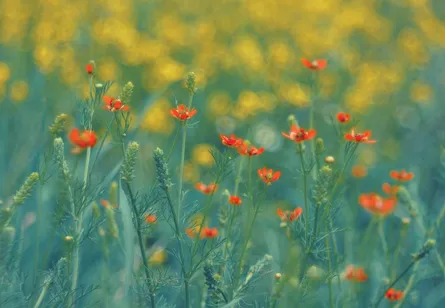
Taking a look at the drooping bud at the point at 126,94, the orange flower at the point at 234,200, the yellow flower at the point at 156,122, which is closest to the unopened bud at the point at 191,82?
the drooping bud at the point at 126,94

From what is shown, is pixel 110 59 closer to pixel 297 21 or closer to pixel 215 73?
pixel 215 73

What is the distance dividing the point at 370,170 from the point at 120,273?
7.29ft

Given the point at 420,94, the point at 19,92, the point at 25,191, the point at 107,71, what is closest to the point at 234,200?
the point at 25,191

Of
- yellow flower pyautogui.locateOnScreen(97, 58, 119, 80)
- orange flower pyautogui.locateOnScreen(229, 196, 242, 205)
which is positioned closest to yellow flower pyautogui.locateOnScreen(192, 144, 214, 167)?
yellow flower pyautogui.locateOnScreen(97, 58, 119, 80)

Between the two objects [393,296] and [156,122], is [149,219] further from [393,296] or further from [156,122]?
[156,122]

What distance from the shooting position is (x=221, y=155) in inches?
63.9

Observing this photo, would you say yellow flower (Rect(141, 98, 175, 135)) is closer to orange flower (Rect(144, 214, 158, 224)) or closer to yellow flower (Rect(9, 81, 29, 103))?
yellow flower (Rect(9, 81, 29, 103))

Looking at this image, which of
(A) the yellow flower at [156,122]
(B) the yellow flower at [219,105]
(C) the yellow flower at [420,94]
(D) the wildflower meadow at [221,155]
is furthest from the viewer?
(C) the yellow flower at [420,94]

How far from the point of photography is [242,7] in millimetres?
5801

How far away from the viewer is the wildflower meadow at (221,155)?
5.18 ft

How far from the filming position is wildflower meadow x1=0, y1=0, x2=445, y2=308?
1578mm

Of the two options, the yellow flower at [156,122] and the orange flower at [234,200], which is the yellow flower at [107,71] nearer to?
the yellow flower at [156,122]

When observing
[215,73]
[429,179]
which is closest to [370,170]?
[429,179]

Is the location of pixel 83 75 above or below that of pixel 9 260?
below
